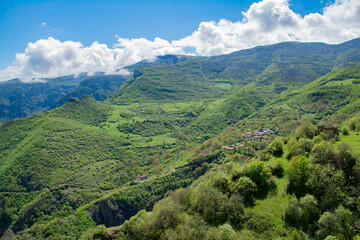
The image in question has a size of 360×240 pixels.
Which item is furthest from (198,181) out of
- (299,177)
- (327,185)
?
(327,185)

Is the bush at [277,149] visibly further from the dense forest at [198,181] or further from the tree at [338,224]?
the tree at [338,224]

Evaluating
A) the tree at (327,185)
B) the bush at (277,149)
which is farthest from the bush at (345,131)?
the tree at (327,185)

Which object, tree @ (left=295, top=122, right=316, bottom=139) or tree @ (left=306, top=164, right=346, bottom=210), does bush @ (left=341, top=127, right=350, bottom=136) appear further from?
tree @ (left=306, top=164, right=346, bottom=210)

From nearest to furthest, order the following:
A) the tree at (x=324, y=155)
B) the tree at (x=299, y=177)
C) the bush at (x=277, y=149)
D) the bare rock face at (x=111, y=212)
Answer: the tree at (x=324, y=155), the tree at (x=299, y=177), the bush at (x=277, y=149), the bare rock face at (x=111, y=212)

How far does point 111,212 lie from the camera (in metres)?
97.4

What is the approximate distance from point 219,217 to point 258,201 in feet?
24.8

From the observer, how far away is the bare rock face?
96.4 metres

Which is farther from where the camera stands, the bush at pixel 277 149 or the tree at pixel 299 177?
the bush at pixel 277 149

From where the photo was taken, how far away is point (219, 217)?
30.0 meters

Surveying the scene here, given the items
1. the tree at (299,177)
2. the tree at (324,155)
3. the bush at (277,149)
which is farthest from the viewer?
the bush at (277,149)

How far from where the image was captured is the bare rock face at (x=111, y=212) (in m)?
96.4

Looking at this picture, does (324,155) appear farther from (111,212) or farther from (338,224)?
(111,212)

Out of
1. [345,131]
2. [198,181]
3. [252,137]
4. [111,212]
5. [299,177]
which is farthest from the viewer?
[252,137]

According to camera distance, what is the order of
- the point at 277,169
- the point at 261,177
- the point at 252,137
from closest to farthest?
1. the point at 261,177
2. the point at 277,169
3. the point at 252,137
